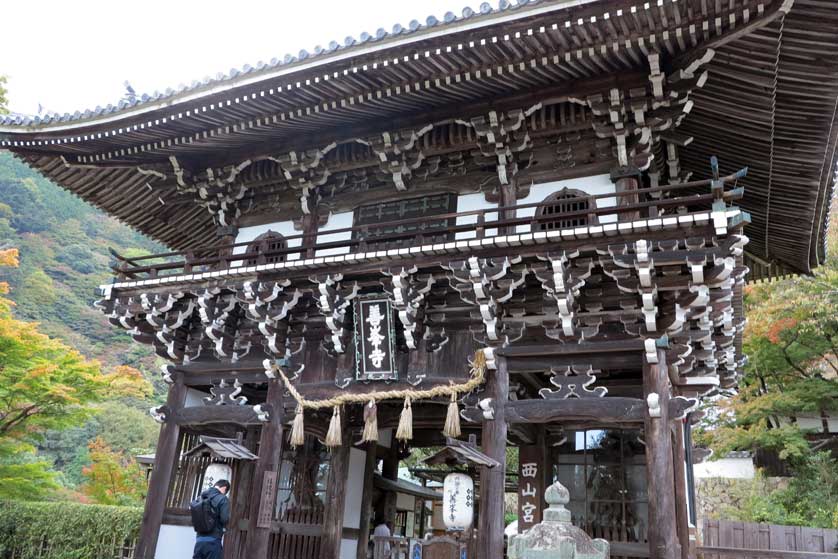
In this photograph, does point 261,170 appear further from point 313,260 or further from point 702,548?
point 702,548

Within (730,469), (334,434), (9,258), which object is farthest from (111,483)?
(730,469)

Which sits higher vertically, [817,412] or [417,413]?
[817,412]

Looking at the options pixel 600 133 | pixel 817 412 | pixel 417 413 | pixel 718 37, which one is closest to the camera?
pixel 718 37

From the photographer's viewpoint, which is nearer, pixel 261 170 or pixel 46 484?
pixel 261 170

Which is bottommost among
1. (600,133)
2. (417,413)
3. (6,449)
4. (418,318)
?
(6,449)

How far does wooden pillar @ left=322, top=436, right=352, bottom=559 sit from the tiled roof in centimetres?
612

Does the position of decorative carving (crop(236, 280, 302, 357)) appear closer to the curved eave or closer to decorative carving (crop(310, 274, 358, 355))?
decorative carving (crop(310, 274, 358, 355))

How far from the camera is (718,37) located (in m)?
6.98

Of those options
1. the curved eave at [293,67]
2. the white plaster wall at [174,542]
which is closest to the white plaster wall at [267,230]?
the curved eave at [293,67]

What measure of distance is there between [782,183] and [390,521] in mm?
10458

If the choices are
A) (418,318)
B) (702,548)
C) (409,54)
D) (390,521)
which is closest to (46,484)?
(390,521)

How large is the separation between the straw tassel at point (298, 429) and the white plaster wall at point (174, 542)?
2912 mm

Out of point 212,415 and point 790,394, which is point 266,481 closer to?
point 212,415

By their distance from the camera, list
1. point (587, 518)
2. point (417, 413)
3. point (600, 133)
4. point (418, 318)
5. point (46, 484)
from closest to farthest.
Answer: point (600, 133) < point (418, 318) < point (587, 518) < point (417, 413) < point (46, 484)
